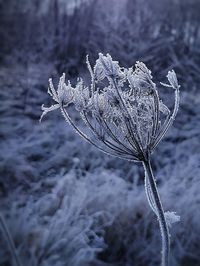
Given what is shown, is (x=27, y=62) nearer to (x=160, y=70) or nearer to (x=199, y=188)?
(x=160, y=70)

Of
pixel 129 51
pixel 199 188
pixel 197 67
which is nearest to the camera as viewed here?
pixel 199 188

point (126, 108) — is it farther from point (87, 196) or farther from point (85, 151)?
point (85, 151)

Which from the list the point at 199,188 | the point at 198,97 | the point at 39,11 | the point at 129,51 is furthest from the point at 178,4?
the point at 199,188

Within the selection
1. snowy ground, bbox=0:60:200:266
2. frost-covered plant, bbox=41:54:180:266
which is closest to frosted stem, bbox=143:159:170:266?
frost-covered plant, bbox=41:54:180:266

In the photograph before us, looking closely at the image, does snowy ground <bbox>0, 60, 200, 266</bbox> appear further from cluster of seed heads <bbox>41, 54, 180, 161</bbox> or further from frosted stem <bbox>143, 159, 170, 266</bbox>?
cluster of seed heads <bbox>41, 54, 180, 161</bbox>

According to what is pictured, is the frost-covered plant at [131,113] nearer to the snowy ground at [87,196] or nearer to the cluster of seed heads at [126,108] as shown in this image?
the cluster of seed heads at [126,108]

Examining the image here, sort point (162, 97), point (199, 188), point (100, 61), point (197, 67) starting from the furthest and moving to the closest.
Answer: point (197, 67) → point (162, 97) → point (199, 188) → point (100, 61)

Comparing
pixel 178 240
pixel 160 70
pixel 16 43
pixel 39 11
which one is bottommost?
pixel 178 240
